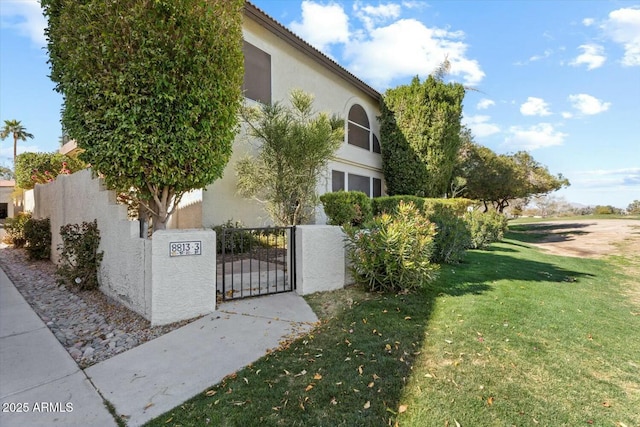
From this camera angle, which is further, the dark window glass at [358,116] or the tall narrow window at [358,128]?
the dark window glass at [358,116]

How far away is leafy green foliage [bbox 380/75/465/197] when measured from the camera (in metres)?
15.1

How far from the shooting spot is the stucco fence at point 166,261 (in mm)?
4219

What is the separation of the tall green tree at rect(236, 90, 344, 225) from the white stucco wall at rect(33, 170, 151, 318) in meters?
3.64

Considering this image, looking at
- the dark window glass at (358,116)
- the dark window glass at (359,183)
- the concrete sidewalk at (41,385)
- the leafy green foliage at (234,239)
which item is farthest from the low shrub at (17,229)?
the dark window glass at (358,116)

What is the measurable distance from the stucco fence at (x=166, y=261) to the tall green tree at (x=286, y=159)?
3157mm

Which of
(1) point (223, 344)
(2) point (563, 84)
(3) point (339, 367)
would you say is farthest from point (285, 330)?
(2) point (563, 84)

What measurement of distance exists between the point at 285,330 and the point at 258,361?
81 centimetres

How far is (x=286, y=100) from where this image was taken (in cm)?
1121

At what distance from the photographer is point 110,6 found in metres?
4.13

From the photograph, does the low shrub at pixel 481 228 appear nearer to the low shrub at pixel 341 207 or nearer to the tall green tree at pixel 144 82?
the low shrub at pixel 341 207

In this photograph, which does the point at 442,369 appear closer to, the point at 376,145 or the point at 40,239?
the point at 40,239

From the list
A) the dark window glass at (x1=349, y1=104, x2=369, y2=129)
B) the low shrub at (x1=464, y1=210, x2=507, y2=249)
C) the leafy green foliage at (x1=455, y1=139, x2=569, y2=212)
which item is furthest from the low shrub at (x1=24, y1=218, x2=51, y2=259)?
the leafy green foliage at (x1=455, y1=139, x2=569, y2=212)

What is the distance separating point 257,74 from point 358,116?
676 cm

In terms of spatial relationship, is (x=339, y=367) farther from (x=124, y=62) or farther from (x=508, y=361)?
(x=124, y=62)
